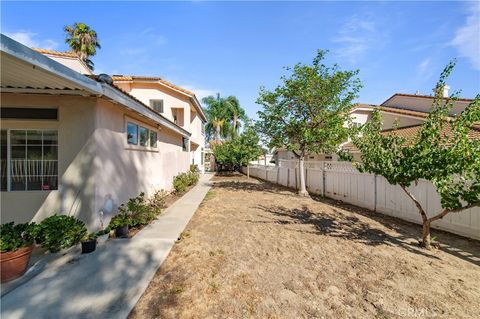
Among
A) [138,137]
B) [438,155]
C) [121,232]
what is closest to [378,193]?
[438,155]

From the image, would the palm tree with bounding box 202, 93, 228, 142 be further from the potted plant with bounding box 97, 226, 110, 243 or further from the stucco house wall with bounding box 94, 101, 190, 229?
the potted plant with bounding box 97, 226, 110, 243

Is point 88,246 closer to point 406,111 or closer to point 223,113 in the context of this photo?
point 406,111

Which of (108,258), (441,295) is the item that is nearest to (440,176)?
(441,295)

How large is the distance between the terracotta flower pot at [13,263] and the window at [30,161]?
6.12ft

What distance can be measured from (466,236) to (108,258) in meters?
8.01

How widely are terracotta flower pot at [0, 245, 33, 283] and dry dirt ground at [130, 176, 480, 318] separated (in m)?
2.01

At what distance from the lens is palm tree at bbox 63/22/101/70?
921 inches

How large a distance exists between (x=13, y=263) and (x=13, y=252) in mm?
168

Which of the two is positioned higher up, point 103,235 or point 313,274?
point 103,235

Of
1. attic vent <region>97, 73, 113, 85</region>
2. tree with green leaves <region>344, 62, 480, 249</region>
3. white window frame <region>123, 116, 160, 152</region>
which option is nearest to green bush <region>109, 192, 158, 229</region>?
white window frame <region>123, 116, 160, 152</region>

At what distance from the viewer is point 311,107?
1190 cm

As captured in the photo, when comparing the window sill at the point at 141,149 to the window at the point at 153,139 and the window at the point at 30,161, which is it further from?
the window at the point at 30,161

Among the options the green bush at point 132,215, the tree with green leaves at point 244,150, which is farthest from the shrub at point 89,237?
the tree with green leaves at point 244,150

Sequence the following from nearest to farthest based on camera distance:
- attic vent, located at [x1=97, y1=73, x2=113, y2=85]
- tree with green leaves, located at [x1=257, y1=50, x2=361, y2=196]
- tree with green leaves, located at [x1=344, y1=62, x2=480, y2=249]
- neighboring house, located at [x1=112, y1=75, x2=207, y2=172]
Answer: tree with green leaves, located at [x1=344, y1=62, x2=480, y2=249]
attic vent, located at [x1=97, y1=73, x2=113, y2=85]
tree with green leaves, located at [x1=257, y1=50, x2=361, y2=196]
neighboring house, located at [x1=112, y1=75, x2=207, y2=172]
